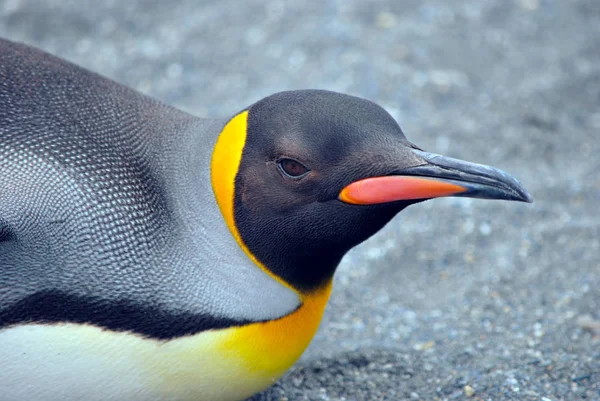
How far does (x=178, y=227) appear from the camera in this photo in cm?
322

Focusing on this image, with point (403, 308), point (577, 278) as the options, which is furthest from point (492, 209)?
point (403, 308)

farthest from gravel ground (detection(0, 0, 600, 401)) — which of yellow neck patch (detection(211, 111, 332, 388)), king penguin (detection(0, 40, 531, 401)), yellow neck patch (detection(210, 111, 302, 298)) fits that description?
yellow neck patch (detection(210, 111, 302, 298))

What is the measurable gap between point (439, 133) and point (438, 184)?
10.5 feet

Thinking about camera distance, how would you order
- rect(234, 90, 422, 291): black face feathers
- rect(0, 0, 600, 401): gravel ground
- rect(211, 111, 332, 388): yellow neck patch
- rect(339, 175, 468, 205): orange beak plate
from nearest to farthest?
rect(339, 175, 468, 205): orange beak plate
rect(234, 90, 422, 291): black face feathers
rect(211, 111, 332, 388): yellow neck patch
rect(0, 0, 600, 401): gravel ground

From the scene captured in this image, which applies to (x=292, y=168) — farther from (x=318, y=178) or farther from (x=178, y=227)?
(x=178, y=227)

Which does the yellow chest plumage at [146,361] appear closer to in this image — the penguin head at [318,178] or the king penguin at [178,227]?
the king penguin at [178,227]

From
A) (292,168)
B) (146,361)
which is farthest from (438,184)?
(146,361)

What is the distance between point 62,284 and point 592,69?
5.19 metres

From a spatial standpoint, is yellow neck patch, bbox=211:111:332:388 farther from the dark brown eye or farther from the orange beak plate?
the orange beak plate

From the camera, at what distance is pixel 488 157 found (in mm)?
5777

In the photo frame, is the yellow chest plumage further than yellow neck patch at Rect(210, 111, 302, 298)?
No

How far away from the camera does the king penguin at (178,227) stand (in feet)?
9.57

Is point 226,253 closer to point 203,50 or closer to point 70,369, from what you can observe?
point 70,369

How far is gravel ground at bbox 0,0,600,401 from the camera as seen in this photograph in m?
3.97
